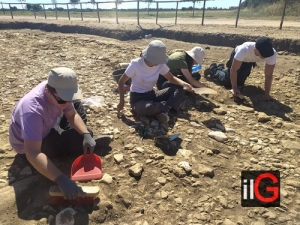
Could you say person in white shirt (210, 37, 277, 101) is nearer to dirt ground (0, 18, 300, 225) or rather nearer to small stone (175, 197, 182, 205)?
dirt ground (0, 18, 300, 225)

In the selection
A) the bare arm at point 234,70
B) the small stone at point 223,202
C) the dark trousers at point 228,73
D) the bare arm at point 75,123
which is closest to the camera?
the small stone at point 223,202

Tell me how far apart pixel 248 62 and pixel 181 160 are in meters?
2.69

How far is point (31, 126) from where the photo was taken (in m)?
1.98

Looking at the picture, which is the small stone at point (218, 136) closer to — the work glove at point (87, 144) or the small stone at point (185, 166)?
the small stone at point (185, 166)

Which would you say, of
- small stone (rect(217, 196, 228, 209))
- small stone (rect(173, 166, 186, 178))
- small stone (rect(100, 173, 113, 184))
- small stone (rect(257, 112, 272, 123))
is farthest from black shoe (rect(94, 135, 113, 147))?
small stone (rect(257, 112, 272, 123))

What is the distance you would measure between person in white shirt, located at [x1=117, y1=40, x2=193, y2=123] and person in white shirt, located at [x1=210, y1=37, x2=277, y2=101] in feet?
3.98

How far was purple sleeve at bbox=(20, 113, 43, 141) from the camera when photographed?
196 cm

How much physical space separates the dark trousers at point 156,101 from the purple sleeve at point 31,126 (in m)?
1.59

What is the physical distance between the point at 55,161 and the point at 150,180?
994 millimetres

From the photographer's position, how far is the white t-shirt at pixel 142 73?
11.1ft

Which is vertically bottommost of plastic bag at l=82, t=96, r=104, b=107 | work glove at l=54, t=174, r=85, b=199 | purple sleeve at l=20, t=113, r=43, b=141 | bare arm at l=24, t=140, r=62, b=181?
plastic bag at l=82, t=96, r=104, b=107

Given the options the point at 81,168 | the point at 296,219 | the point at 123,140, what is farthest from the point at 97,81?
the point at 296,219

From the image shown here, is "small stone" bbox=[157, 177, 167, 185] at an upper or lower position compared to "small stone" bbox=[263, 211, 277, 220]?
upper

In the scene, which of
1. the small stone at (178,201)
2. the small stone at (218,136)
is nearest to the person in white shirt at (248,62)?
the small stone at (218,136)
